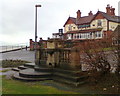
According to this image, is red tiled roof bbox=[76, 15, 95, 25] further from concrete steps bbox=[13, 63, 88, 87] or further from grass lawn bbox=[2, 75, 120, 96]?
grass lawn bbox=[2, 75, 120, 96]

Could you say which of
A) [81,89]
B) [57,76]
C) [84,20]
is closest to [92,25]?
[84,20]

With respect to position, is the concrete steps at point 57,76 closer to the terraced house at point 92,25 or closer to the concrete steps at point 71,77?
the concrete steps at point 71,77

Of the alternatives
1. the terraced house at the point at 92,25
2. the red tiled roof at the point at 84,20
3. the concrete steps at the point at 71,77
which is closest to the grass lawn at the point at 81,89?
the concrete steps at the point at 71,77

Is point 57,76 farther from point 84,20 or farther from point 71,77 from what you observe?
point 84,20

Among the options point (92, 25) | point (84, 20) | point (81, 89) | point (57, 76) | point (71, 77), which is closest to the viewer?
point (81, 89)

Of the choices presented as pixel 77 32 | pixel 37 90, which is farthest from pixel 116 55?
pixel 77 32

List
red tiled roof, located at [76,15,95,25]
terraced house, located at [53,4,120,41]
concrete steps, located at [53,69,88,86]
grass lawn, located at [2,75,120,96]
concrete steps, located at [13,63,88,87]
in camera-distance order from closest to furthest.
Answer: grass lawn, located at [2,75,120,96] → concrete steps, located at [53,69,88,86] → concrete steps, located at [13,63,88,87] → terraced house, located at [53,4,120,41] → red tiled roof, located at [76,15,95,25]

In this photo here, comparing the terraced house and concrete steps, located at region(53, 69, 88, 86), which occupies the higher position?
the terraced house

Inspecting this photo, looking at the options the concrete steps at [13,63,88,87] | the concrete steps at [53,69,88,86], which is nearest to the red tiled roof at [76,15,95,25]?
the concrete steps at [13,63,88,87]

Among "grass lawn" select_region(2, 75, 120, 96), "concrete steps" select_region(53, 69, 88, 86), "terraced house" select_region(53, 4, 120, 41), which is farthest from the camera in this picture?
"terraced house" select_region(53, 4, 120, 41)

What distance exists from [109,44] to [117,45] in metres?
0.54

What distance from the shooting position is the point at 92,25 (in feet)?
154

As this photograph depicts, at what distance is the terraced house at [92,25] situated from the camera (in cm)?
4319

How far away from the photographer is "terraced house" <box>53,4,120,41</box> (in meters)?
43.2
